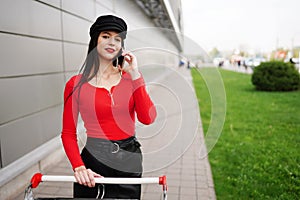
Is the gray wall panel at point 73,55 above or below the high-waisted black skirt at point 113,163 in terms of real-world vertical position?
above

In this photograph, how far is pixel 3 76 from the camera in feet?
10.5

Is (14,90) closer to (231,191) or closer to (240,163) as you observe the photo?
(231,191)

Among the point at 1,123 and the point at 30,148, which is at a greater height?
the point at 1,123

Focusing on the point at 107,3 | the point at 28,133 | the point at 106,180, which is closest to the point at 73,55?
the point at 28,133

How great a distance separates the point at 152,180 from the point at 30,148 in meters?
2.85

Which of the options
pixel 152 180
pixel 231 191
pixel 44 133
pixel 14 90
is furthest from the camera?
pixel 44 133

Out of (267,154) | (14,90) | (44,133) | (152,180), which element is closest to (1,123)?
(14,90)

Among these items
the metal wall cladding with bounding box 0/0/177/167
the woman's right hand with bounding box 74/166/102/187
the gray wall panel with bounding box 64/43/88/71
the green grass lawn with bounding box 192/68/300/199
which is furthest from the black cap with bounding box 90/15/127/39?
the gray wall panel with bounding box 64/43/88/71

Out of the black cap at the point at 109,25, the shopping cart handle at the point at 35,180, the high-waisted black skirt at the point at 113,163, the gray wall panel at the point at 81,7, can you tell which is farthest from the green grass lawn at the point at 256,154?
the gray wall panel at the point at 81,7

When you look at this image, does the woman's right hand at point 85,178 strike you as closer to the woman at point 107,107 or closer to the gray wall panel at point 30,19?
the woman at point 107,107

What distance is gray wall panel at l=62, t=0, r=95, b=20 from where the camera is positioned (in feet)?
15.6

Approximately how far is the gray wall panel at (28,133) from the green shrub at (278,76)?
1138 cm

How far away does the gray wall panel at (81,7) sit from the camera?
4.76 m

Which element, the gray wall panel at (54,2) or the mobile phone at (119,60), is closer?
the mobile phone at (119,60)
